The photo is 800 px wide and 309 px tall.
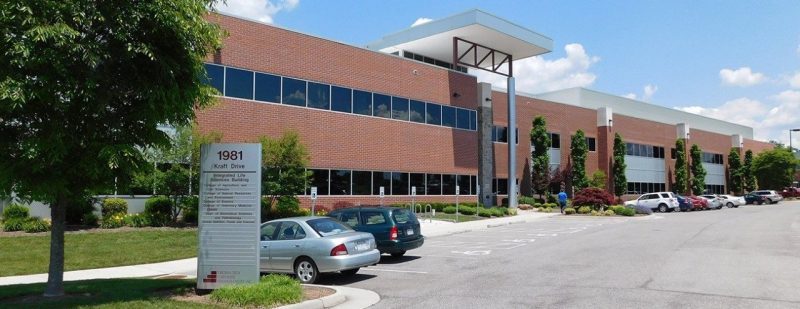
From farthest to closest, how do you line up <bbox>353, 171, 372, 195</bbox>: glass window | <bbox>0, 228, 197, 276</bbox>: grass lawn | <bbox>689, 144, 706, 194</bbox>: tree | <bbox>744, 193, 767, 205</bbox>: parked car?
<bbox>689, 144, 706, 194</bbox>: tree
<bbox>744, 193, 767, 205</bbox>: parked car
<bbox>353, 171, 372, 195</bbox>: glass window
<bbox>0, 228, 197, 276</bbox>: grass lawn

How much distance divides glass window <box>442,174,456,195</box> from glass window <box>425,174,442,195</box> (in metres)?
0.41

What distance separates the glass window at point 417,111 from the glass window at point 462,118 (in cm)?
354

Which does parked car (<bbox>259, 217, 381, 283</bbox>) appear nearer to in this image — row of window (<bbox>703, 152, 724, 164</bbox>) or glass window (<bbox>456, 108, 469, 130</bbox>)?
glass window (<bbox>456, 108, 469, 130</bbox>)

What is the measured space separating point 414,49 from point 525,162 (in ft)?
39.7

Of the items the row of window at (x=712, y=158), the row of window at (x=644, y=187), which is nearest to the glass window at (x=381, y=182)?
the row of window at (x=644, y=187)

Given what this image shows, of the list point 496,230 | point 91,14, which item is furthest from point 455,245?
point 91,14

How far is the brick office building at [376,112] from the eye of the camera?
89.0ft

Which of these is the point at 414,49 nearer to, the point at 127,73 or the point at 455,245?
the point at 455,245

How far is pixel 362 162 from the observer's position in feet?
106

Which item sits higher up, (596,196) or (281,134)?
(281,134)

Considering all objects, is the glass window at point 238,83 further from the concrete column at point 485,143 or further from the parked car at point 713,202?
the parked car at point 713,202

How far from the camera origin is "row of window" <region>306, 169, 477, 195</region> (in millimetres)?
30344

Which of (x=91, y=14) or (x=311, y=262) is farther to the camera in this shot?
(x=311, y=262)

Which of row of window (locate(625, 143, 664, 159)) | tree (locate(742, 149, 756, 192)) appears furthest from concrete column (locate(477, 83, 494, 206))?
tree (locate(742, 149, 756, 192))
